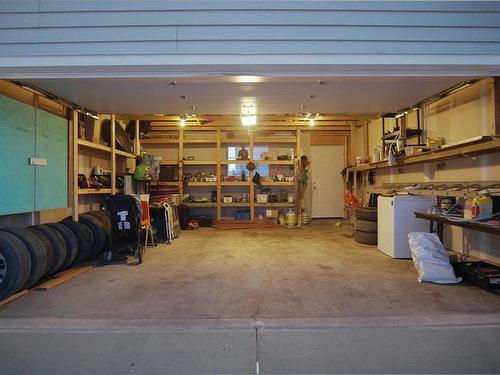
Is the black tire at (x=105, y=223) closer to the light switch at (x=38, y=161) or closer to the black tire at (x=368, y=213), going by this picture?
the light switch at (x=38, y=161)

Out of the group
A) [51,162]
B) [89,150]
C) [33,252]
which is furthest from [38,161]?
[89,150]

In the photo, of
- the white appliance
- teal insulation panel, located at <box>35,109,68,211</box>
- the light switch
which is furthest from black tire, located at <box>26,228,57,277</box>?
the white appliance

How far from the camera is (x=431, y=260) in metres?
Answer: 3.28

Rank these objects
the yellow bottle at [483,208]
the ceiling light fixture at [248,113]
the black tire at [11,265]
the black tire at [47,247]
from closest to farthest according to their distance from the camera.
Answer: the black tire at [11,265] < the yellow bottle at [483,208] < the black tire at [47,247] < the ceiling light fixture at [248,113]

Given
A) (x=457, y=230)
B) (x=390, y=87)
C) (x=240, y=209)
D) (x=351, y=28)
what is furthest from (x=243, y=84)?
(x=240, y=209)

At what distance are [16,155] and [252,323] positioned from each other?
10.5 ft

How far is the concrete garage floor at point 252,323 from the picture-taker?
186 cm

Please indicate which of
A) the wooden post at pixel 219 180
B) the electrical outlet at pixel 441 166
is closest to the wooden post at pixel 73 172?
the wooden post at pixel 219 180

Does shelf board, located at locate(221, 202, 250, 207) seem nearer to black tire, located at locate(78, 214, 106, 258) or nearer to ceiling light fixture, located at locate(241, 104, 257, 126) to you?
ceiling light fixture, located at locate(241, 104, 257, 126)

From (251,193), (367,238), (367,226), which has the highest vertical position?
(251,193)

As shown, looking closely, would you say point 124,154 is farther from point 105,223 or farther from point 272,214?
point 272,214

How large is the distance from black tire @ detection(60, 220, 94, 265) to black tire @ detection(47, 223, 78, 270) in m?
0.15

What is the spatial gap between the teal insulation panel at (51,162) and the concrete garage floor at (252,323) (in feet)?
3.74

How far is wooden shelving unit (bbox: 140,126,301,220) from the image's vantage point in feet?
25.7
